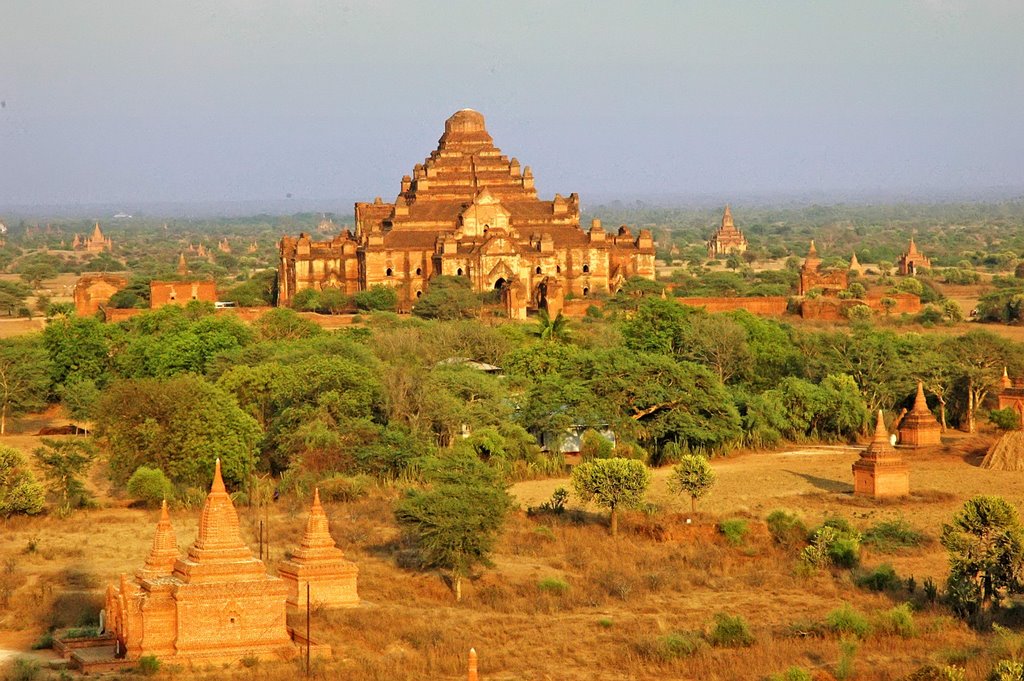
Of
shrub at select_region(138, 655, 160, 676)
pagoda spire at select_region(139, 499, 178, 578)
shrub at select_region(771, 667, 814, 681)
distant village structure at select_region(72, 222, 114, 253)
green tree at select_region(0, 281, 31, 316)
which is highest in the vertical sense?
pagoda spire at select_region(139, 499, 178, 578)

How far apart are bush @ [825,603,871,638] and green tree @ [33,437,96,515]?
14.9m

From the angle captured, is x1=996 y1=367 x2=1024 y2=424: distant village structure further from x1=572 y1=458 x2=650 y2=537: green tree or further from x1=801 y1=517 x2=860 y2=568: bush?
x1=801 y1=517 x2=860 y2=568: bush

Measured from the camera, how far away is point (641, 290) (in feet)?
223

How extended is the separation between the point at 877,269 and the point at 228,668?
90.0 meters

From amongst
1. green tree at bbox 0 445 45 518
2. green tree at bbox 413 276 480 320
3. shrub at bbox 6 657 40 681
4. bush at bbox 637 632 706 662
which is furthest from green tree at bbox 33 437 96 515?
green tree at bbox 413 276 480 320

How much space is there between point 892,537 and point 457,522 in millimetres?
7032

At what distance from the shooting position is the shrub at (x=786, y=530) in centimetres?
3141

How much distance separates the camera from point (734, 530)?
3189cm

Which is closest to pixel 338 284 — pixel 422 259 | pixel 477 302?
pixel 422 259

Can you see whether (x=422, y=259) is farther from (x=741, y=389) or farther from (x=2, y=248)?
(x=2, y=248)

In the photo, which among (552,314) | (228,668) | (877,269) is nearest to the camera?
(228,668)

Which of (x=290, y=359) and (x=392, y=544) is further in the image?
(x=290, y=359)

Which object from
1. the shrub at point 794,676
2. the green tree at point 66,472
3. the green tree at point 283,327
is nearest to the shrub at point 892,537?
the shrub at point 794,676

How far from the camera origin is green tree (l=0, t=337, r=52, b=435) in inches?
1877
